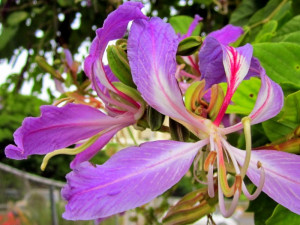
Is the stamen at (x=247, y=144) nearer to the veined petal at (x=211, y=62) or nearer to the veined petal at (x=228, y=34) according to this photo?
the veined petal at (x=211, y=62)

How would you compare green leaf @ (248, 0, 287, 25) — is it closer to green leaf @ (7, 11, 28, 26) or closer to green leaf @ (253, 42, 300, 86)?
green leaf @ (253, 42, 300, 86)

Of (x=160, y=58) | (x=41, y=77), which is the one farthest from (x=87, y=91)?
(x=41, y=77)

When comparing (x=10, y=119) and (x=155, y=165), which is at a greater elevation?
(x=155, y=165)

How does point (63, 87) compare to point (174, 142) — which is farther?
point (63, 87)

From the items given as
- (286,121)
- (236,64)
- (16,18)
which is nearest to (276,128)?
(286,121)

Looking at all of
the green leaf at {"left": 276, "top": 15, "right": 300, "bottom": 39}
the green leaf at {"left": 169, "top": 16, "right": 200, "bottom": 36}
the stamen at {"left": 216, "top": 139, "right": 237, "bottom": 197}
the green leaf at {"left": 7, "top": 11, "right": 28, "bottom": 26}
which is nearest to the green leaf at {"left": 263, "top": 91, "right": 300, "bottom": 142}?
the stamen at {"left": 216, "top": 139, "right": 237, "bottom": 197}

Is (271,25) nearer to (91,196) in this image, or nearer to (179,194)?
(91,196)

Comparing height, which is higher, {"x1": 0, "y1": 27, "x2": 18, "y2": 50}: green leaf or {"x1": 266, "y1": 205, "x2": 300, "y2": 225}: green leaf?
{"x1": 266, "y1": 205, "x2": 300, "y2": 225}: green leaf
